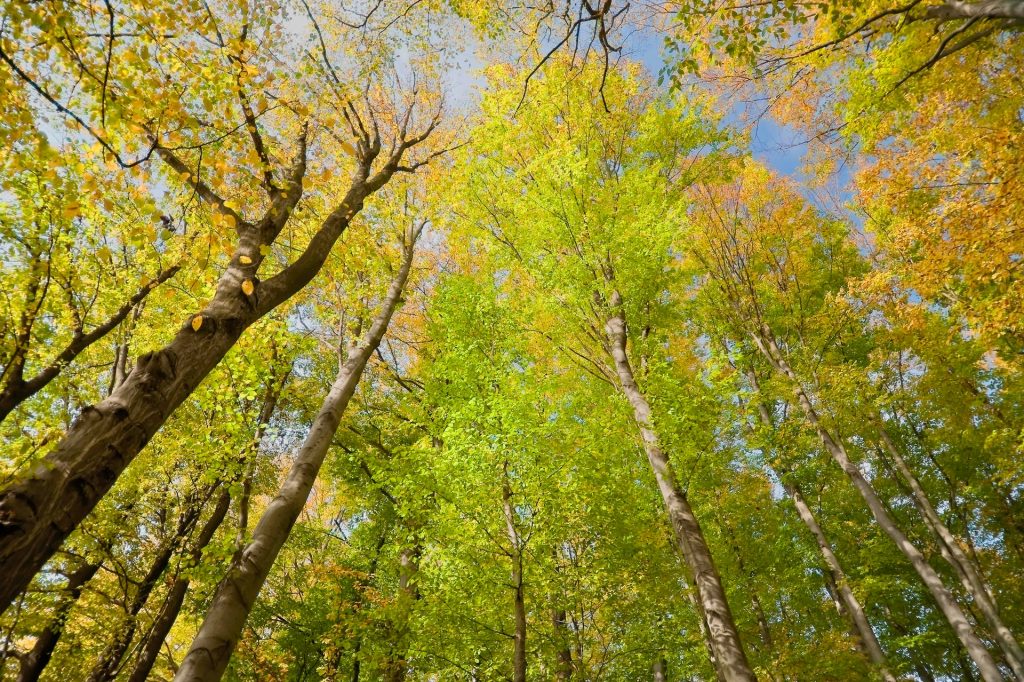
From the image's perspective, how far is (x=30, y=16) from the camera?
252 centimetres

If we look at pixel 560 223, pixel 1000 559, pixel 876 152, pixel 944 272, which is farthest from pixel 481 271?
pixel 1000 559

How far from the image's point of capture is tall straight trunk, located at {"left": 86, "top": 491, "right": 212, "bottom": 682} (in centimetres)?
725

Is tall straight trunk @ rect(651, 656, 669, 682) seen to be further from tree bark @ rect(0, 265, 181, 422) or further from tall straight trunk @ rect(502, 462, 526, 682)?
tree bark @ rect(0, 265, 181, 422)

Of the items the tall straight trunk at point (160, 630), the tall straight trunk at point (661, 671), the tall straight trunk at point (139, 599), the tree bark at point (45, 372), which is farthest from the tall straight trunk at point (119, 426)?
the tall straight trunk at point (661, 671)

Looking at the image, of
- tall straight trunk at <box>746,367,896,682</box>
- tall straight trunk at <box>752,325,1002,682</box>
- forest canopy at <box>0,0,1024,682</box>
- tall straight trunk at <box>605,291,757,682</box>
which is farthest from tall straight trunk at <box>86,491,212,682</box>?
tall straight trunk at <box>746,367,896,682</box>

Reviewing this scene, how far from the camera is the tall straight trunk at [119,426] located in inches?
70.9

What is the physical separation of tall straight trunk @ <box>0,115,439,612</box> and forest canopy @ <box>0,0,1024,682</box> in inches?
0.7

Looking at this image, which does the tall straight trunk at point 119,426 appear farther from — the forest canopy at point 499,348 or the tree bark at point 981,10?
the tree bark at point 981,10

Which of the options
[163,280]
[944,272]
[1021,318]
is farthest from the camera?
[944,272]

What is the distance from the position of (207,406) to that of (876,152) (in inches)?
482

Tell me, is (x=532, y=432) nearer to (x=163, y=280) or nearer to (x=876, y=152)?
(x=163, y=280)

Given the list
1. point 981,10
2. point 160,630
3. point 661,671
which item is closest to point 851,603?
point 661,671

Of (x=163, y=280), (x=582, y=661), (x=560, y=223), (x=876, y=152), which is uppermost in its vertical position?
(x=876, y=152)

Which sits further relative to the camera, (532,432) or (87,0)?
(532,432)
